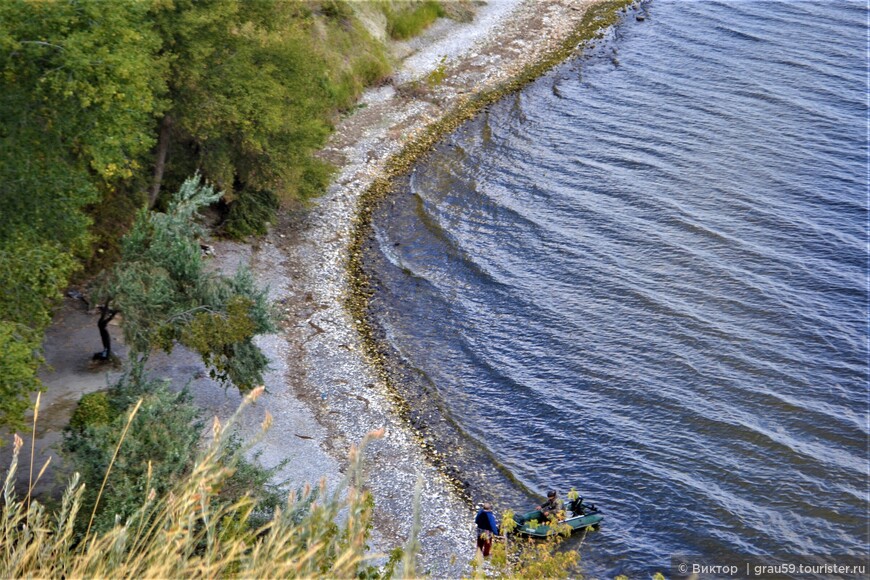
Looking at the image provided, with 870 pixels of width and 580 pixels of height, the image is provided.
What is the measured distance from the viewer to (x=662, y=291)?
3544cm

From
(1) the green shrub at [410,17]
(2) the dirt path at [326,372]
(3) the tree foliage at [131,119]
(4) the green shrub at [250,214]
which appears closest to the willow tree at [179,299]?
(3) the tree foliage at [131,119]

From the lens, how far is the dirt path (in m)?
25.2

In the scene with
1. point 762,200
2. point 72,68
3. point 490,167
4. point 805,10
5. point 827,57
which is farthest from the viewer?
point 805,10

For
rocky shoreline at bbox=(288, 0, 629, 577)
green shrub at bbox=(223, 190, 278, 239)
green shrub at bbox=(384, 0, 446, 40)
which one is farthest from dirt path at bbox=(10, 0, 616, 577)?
green shrub at bbox=(384, 0, 446, 40)

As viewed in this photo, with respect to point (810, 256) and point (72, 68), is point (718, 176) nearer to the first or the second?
point (810, 256)

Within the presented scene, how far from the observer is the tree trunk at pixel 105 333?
26.1 metres

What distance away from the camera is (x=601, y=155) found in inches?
1802

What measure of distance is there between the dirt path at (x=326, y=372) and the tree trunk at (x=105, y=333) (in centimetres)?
61

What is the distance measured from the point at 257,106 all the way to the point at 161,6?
5318mm

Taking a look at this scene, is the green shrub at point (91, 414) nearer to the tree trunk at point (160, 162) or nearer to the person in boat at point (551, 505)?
the person in boat at point (551, 505)

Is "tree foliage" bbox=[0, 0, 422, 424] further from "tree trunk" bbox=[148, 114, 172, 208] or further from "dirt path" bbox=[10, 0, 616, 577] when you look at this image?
"dirt path" bbox=[10, 0, 616, 577]

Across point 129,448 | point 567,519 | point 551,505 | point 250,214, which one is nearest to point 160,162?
point 250,214

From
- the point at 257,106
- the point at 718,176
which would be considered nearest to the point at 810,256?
the point at 718,176

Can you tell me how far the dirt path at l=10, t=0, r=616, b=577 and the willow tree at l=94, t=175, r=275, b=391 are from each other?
6.59ft
